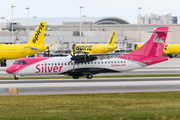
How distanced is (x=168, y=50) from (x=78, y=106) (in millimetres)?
71772

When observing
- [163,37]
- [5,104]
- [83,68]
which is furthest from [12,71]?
[163,37]

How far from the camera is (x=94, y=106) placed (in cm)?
2088

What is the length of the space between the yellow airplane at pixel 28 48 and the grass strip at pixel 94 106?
2971cm

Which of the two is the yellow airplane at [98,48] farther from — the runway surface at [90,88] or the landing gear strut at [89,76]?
the runway surface at [90,88]

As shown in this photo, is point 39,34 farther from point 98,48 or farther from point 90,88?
point 98,48

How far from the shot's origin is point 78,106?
68.5ft

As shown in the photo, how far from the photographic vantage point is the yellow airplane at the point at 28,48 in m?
53.8

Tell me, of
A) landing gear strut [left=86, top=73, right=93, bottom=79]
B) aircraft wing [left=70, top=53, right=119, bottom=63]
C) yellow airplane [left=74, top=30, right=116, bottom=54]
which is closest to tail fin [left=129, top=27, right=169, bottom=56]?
aircraft wing [left=70, top=53, right=119, bottom=63]

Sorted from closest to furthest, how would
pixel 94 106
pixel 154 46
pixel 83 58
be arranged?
1. pixel 94 106
2. pixel 83 58
3. pixel 154 46

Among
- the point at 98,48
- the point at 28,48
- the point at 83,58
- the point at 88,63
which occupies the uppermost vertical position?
the point at 98,48

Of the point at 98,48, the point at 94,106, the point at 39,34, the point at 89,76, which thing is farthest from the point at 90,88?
the point at 98,48

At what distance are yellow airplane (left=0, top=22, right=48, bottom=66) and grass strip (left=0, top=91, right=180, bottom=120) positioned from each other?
29708 mm

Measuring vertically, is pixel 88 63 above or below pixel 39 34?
below

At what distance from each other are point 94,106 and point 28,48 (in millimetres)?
35743
